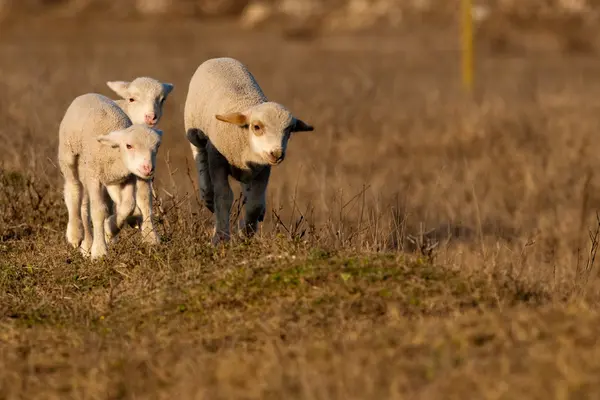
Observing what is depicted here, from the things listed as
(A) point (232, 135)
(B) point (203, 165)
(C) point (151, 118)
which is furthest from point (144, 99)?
(A) point (232, 135)

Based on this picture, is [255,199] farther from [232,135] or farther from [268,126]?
[268,126]

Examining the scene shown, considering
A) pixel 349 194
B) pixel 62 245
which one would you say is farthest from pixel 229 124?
pixel 349 194

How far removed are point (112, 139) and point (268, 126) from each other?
106 cm

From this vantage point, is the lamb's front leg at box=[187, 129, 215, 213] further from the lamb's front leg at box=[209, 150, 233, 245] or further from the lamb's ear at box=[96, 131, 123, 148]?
the lamb's ear at box=[96, 131, 123, 148]

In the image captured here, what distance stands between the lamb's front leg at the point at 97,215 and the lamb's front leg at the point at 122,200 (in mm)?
85

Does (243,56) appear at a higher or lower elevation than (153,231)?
lower

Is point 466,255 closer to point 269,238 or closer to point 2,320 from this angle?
point 269,238

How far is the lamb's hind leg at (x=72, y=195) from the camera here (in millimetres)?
8688

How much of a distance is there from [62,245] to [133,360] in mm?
2983

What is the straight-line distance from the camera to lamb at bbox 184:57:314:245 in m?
7.99

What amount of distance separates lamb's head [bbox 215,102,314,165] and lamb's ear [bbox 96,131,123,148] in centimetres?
72

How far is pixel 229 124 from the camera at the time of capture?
8.55 m

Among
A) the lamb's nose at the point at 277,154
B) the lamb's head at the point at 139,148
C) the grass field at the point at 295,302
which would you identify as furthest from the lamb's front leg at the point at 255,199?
the lamb's head at the point at 139,148

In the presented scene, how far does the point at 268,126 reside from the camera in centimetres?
795
